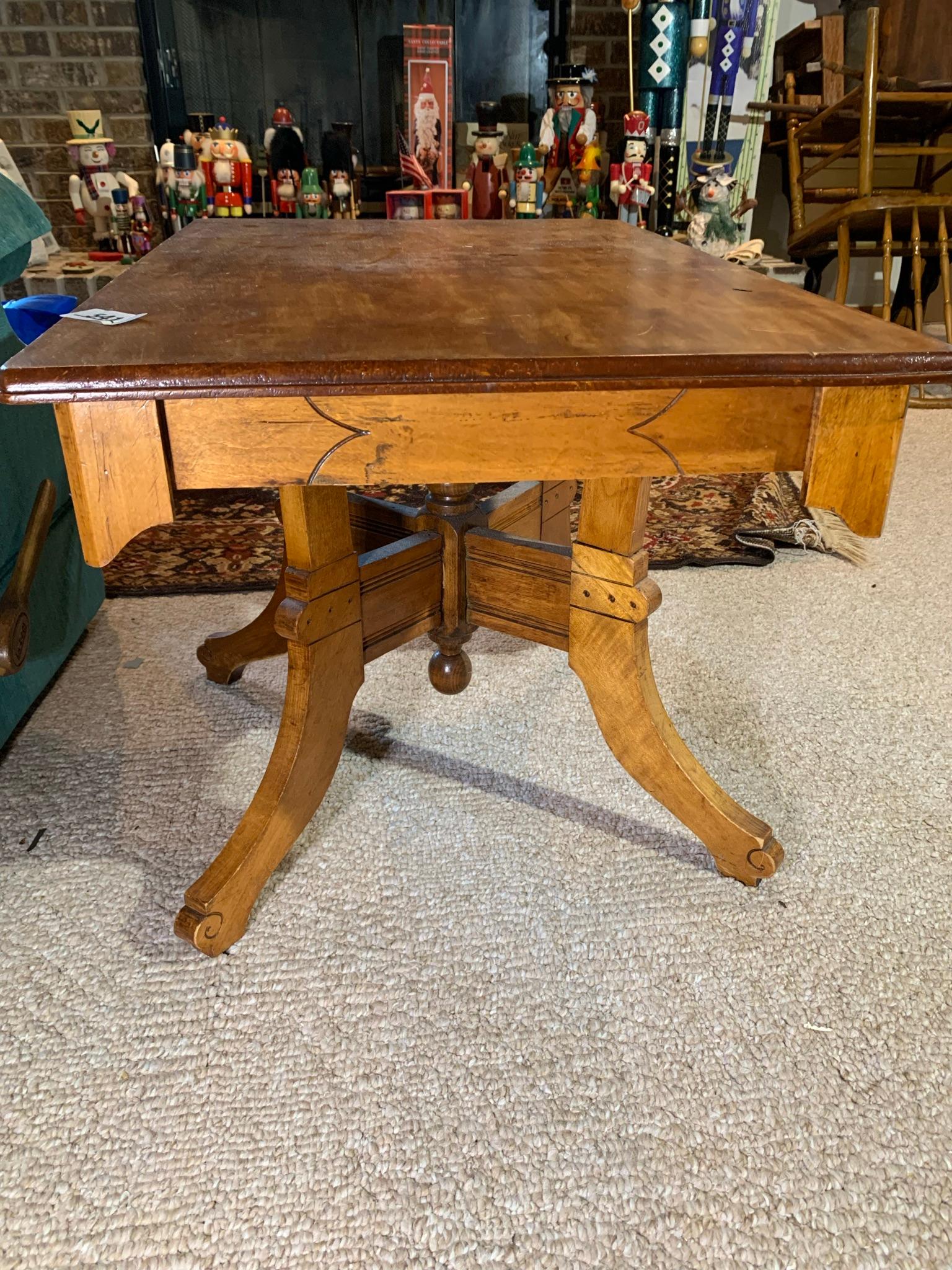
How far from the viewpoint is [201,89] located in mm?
3275

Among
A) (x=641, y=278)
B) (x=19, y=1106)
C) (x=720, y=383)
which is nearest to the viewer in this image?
(x=720, y=383)

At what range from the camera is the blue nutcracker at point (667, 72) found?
9.80 ft

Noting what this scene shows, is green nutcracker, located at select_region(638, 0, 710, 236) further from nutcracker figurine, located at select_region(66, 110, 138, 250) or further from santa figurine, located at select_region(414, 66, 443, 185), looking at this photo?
nutcracker figurine, located at select_region(66, 110, 138, 250)

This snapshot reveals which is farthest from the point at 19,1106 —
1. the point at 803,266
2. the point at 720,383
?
the point at 803,266

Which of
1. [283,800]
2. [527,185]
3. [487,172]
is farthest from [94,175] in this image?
[283,800]

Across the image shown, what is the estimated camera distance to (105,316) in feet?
2.74

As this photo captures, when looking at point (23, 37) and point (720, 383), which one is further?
point (23, 37)

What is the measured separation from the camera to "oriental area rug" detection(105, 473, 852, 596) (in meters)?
1.95

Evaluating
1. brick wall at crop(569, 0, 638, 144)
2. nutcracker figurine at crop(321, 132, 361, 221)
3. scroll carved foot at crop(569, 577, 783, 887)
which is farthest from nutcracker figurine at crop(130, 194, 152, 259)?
scroll carved foot at crop(569, 577, 783, 887)

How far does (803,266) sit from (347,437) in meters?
2.90

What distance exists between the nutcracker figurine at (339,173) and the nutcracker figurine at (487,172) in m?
0.40

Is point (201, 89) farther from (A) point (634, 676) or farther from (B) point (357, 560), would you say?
(A) point (634, 676)

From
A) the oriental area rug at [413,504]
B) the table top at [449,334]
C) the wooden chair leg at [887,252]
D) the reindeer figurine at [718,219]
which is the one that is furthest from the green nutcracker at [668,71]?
the table top at [449,334]

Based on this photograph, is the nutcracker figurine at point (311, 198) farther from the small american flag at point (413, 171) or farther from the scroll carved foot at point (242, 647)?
the scroll carved foot at point (242, 647)
